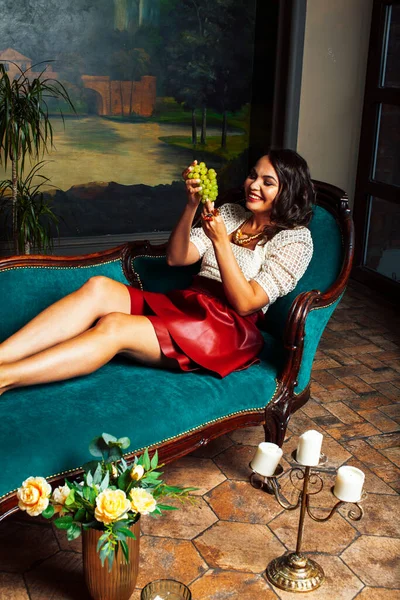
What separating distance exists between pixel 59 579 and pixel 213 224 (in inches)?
54.9

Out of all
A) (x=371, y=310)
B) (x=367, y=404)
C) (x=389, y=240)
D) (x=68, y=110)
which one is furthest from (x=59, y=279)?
(x=389, y=240)

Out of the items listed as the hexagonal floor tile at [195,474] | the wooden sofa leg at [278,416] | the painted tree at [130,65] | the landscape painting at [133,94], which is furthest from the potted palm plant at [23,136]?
the wooden sofa leg at [278,416]

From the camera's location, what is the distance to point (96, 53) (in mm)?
4949

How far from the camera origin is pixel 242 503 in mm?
2691

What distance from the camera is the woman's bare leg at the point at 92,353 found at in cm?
238

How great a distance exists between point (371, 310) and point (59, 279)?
2.70 metres

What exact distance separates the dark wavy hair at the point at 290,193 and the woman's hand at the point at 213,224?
35cm

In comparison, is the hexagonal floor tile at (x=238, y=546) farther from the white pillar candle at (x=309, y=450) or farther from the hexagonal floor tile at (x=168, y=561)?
the white pillar candle at (x=309, y=450)

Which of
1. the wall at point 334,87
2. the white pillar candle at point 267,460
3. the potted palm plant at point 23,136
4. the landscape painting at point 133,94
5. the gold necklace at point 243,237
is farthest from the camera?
the wall at point 334,87

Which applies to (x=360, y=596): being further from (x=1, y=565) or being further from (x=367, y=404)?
(x=367, y=404)

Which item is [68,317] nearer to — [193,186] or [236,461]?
[193,186]

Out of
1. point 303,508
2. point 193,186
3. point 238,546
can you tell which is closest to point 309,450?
point 303,508

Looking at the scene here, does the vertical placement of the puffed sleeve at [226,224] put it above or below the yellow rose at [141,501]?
above

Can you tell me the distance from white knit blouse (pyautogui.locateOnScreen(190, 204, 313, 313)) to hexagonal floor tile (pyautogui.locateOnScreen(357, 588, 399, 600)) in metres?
1.16
